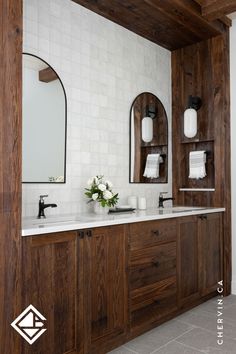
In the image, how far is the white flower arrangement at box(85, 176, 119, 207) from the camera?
2582mm

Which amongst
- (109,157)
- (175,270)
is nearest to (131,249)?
(175,270)

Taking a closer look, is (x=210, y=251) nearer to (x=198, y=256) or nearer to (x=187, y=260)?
(x=198, y=256)

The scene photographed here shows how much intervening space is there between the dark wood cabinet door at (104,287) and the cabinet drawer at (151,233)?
0.37ft

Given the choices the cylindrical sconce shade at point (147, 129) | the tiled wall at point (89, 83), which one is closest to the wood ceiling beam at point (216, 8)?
the tiled wall at point (89, 83)

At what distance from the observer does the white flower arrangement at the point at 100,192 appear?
2.58 meters

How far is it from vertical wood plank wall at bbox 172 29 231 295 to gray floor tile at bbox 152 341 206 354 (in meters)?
1.26

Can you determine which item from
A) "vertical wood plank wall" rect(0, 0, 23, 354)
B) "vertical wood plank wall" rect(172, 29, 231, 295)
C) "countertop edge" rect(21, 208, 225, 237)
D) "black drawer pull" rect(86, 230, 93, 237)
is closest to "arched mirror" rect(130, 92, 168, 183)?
"vertical wood plank wall" rect(172, 29, 231, 295)

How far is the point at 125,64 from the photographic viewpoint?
10.5ft

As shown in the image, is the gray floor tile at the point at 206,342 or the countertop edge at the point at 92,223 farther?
the gray floor tile at the point at 206,342

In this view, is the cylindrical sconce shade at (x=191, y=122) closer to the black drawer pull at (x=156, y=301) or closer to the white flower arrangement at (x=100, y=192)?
the white flower arrangement at (x=100, y=192)

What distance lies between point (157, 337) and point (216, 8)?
2950 mm

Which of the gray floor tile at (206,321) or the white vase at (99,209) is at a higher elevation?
the white vase at (99,209)

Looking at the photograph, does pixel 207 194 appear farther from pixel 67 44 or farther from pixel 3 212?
pixel 3 212

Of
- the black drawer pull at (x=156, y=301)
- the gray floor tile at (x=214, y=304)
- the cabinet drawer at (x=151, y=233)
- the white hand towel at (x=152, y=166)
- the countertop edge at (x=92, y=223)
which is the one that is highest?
the white hand towel at (x=152, y=166)
